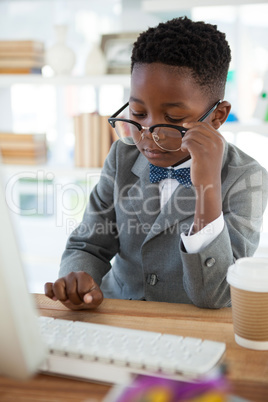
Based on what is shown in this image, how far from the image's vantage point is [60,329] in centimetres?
85

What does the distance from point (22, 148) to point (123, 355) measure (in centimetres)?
236

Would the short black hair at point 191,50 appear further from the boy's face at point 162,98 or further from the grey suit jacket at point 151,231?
the grey suit jacket at point 151,231

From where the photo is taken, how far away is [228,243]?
1145 mm

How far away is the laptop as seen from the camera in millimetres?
493

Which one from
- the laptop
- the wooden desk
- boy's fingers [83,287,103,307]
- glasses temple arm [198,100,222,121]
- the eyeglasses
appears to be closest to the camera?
the laptop

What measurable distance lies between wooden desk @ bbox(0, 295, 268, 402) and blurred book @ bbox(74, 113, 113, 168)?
1.75 m

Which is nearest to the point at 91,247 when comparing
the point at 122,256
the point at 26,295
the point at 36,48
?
the point at 122,256

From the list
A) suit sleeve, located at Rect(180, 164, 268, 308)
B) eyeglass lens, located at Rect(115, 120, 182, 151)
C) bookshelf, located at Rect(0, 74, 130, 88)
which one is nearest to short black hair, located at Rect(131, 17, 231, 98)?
eyeglass lens, located at Rect(115, 120, 182, 151)

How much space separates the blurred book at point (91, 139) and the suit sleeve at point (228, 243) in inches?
58.8

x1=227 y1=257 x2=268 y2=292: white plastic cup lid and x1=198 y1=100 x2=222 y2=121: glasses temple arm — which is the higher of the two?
x1=198 y1=100 x2=222 y2=121: glasses temple arm

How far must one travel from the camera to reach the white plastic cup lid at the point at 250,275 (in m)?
0.84

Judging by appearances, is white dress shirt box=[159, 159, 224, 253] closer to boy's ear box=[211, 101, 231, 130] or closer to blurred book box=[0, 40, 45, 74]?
boy's ear box=[211, 101, 231, 130]

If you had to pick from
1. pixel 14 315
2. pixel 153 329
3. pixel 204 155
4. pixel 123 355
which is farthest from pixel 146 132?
pixel 14 315

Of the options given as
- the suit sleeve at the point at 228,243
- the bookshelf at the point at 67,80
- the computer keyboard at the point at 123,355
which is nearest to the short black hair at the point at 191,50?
the suit sleeve at the point at 228,243
